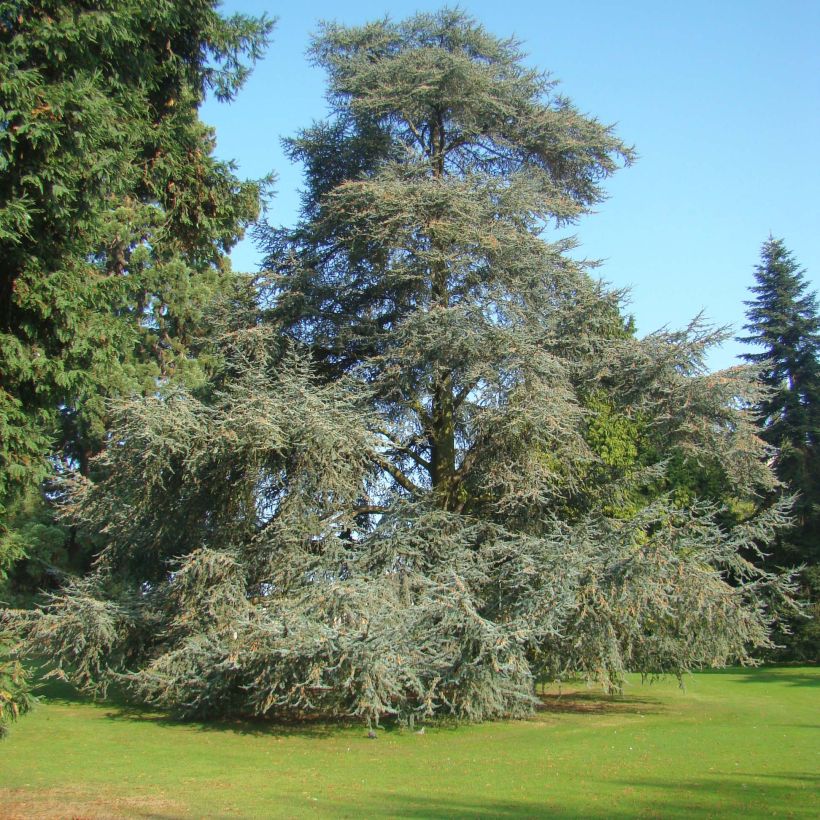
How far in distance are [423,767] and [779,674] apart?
21.0m

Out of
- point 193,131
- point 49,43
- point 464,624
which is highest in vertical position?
point 193,131

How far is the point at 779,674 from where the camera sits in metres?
26.9

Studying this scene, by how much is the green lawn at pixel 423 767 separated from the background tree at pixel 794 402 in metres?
14.2

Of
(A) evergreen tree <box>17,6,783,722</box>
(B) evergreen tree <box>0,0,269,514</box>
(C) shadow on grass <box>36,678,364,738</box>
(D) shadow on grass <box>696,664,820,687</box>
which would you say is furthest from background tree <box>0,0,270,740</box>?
(D) shadow on grass <box>696,664,820,687</box>

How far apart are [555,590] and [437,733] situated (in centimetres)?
345

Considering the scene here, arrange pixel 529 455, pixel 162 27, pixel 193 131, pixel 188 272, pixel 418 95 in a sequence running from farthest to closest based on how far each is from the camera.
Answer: pixel 188 272
pixel 418 95
pixel 529 455
pixel 193 131
pixel 162 27

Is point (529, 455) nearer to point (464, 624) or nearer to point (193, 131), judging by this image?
point (464, 624)

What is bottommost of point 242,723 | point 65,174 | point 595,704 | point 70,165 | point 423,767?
point 423,767

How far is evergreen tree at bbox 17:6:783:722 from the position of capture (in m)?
13.7

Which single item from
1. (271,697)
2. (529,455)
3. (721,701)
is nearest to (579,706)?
(721,701)

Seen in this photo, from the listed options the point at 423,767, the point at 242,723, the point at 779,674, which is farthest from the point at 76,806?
the point at 779,674

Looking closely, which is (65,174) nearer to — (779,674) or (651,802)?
(651,802)

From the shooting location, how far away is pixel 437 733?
14156 millimetres

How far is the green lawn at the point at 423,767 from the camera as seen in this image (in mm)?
8133
